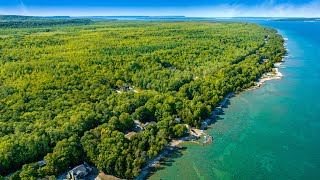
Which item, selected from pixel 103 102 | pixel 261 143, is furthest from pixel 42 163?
pixel 261 143

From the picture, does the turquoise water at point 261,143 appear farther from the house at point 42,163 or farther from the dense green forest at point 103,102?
the house at point 42,163

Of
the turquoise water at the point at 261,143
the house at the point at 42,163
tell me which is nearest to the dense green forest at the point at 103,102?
the house at the point at 42,163

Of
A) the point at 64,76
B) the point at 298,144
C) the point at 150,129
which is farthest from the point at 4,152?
the point at 298,144

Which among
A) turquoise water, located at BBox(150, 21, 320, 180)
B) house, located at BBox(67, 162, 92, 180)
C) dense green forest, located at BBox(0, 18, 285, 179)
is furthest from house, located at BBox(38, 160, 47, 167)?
turquoise water, located at BBox(150, 21, 320, 180)

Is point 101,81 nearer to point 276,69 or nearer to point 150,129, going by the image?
point 150,129

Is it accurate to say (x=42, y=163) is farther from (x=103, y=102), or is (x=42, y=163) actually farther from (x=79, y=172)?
(x=103, y=102)

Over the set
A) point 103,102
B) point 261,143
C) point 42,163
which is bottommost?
point 261,143

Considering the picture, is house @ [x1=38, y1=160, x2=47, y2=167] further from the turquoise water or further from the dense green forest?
the turquoise water
